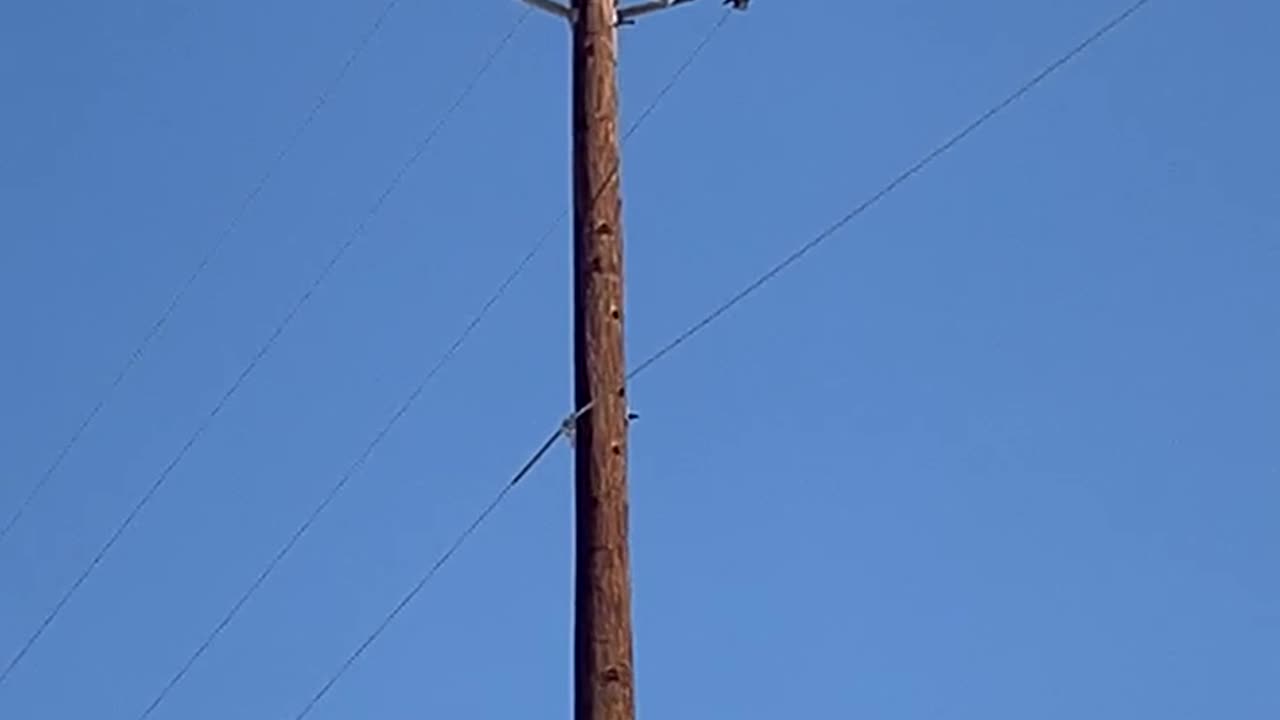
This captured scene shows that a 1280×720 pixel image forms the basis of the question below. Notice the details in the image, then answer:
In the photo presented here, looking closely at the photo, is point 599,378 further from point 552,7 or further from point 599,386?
point 552,7

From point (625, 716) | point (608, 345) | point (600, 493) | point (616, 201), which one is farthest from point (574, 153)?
point (625, 716)

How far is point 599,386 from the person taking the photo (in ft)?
32.6

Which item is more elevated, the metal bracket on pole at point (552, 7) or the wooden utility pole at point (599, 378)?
the metal bracket on pole at point (552, 7)

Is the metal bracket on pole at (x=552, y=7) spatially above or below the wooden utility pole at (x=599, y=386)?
above

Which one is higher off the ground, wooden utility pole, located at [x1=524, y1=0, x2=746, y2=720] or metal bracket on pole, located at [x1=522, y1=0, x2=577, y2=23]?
metal bracket on pole, located at [x1=522, y1=0, x2=577, y2=23]

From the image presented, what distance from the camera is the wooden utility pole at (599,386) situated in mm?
9297

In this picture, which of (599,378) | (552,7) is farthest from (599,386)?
(552,7)

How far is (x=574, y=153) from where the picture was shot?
10570mm

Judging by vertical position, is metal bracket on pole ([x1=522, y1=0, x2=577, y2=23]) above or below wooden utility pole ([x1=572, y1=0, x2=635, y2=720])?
above

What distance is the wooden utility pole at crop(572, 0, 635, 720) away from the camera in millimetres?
9297

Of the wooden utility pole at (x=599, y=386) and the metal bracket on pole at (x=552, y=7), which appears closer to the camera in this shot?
the wooden utility pole at (x=599, y=386)

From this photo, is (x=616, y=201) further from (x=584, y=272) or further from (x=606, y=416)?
(x=606, y=416)

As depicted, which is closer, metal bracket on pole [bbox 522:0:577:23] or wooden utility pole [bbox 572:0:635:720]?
wooden utility pole [bbox 572:0:635:720]

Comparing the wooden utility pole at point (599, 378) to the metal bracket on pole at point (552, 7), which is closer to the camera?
the wooden utility pole at point (599, 378)
